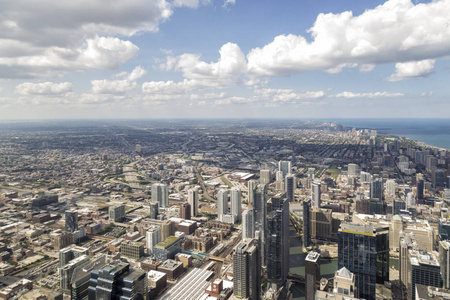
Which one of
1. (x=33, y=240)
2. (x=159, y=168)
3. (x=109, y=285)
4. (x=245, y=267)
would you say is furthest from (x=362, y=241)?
(x=159, y=168)

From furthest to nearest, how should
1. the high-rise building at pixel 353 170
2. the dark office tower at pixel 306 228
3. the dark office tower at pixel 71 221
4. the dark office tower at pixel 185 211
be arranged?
the high-rise building at pixel 353 170, the dark office tower at pixel 185 211, the dark office tower at pixel 71 221, the dark office tower at pixel 306 228

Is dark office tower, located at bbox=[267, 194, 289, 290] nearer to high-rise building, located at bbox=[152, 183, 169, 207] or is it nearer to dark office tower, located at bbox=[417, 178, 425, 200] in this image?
high-rise building, located at bbox=[152, 183, 169, 207]

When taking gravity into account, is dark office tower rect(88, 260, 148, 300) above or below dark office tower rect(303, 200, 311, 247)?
above

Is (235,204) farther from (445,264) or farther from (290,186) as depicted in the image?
(445,264)

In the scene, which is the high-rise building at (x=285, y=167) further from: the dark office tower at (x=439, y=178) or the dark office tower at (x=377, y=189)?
the dark office tower at (x=439, y=178)

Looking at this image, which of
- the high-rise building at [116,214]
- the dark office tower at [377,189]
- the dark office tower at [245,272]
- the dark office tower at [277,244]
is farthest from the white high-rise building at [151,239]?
the dark office tower at [377,189]

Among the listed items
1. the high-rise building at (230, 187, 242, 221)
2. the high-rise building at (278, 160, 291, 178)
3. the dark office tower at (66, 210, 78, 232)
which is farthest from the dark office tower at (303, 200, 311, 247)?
the high-rise building at (278, 160, 291, 178)
